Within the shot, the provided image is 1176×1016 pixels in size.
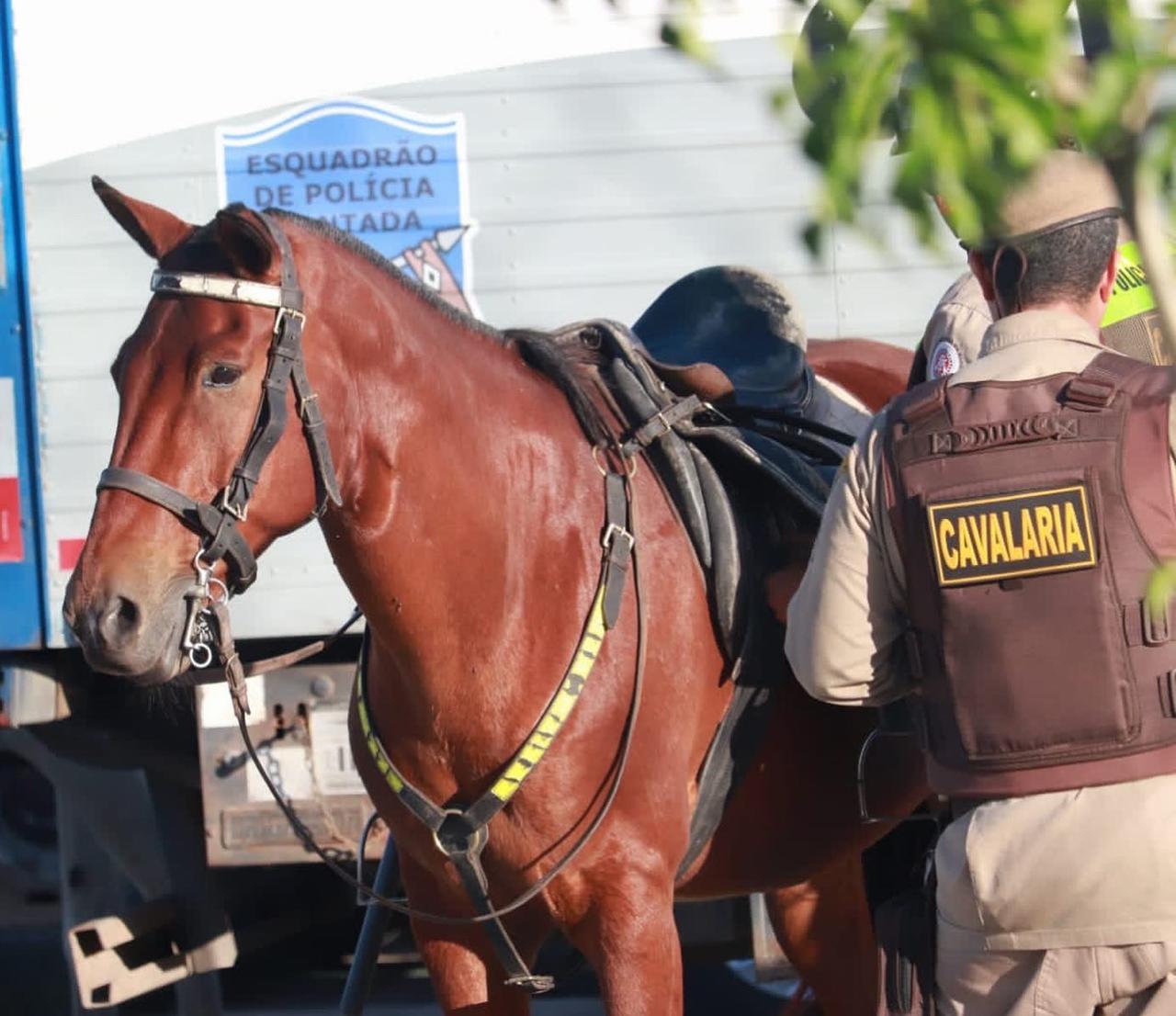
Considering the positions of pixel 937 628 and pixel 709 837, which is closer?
pixel 937 628

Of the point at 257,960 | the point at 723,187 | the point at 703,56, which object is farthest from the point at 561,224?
the point at 703,56

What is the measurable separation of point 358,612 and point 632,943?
2.30 feet

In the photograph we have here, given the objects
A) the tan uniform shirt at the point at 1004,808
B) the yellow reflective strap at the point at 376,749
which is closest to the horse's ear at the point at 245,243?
the yellow reflective strap at the point at 376,749

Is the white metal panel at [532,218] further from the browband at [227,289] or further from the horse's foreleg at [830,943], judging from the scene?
the browband at [227,289]

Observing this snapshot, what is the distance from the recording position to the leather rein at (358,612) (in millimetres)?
2375

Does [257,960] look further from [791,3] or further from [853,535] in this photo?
[791,3]

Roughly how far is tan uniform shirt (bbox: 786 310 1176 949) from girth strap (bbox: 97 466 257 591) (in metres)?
0.80

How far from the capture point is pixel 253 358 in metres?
2.41

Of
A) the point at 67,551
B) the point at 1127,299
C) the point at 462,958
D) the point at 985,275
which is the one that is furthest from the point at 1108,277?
the point at 67,551

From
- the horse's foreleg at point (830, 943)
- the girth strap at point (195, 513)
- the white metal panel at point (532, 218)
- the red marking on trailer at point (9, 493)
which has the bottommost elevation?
the horse's foreleg at point (830, 943)

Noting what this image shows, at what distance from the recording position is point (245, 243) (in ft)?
8.01

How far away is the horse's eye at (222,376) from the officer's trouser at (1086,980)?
4.24 ft

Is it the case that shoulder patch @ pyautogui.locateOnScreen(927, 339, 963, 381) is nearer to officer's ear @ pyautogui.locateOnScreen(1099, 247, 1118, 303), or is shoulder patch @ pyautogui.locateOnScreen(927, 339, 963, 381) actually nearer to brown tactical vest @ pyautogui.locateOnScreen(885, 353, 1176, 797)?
officer's ear @ pyautogui.locateOnScreen(1099, 247, 1118, 303)

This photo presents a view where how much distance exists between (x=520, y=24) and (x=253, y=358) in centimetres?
191
